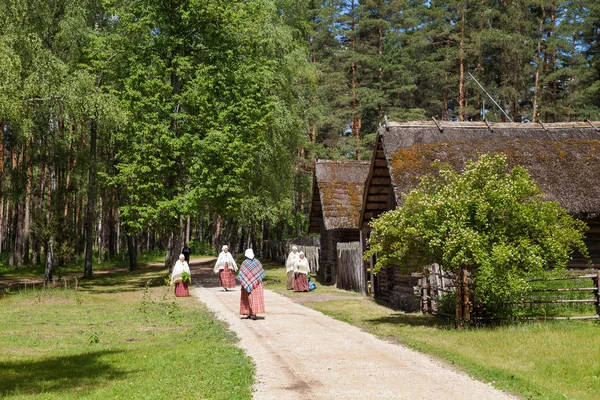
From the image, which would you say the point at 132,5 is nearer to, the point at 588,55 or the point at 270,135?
the point at 270,135

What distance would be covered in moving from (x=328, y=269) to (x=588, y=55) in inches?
1351

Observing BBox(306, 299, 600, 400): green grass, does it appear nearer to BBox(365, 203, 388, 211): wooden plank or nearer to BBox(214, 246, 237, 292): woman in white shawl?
BBox(365, 203, 388, 211): wooden plank

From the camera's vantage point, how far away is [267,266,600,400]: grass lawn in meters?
8.77

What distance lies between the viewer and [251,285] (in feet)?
54.4

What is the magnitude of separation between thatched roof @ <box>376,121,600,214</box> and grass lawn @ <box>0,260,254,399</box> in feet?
25.1

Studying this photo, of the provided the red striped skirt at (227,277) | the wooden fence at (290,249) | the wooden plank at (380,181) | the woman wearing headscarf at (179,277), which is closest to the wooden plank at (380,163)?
the wooden plank at (380,181)

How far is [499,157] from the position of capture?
14320mm

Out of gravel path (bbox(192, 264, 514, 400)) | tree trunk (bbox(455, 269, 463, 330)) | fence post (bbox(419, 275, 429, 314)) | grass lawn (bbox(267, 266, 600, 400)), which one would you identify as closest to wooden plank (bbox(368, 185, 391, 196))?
fence post (bbox(419, 275, 429, 314))

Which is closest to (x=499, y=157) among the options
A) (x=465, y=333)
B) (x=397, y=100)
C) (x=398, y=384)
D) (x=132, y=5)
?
(x=465, y=333)

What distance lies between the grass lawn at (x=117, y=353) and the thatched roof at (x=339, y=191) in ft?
33.4

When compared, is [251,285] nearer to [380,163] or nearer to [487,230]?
[487,230]

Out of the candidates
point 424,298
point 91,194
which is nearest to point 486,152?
point 424,298

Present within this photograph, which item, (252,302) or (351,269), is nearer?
(252,302)

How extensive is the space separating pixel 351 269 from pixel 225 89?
10230 mm
